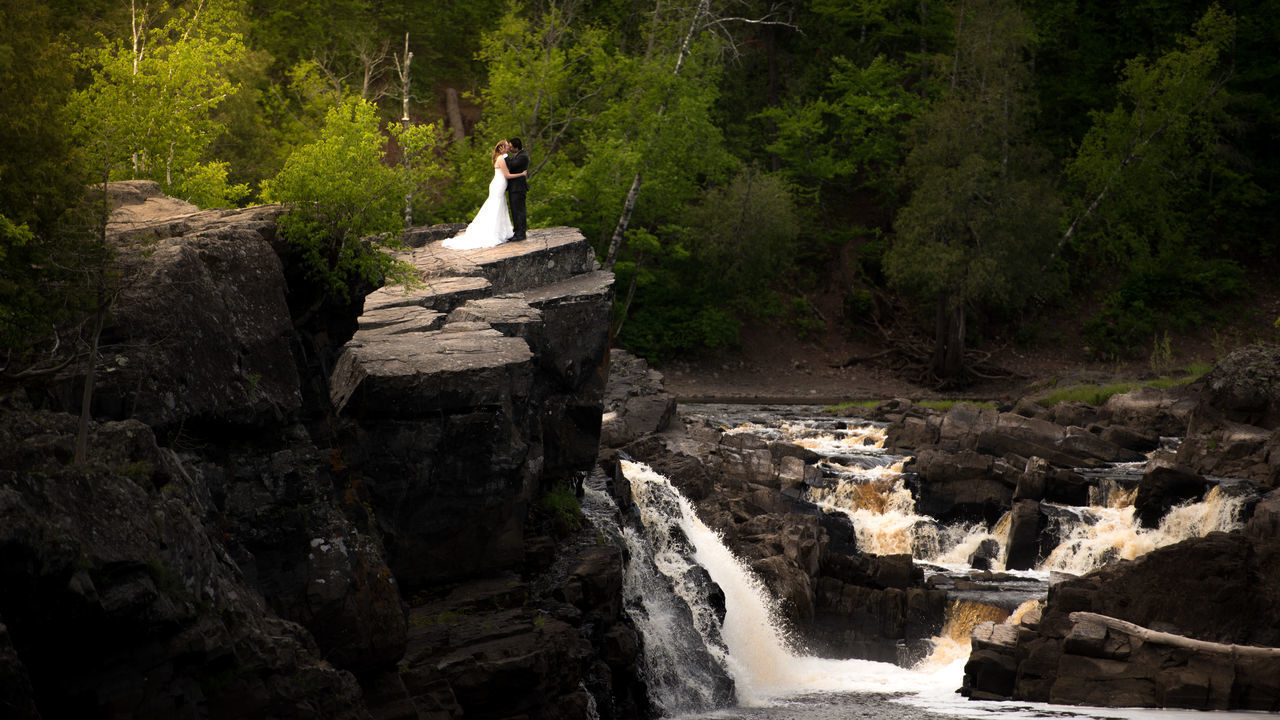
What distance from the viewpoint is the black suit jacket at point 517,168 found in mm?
22328

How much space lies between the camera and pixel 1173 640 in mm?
15672

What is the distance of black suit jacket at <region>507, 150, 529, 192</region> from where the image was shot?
22.3 metres

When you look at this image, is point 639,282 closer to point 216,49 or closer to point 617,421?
point 617,421

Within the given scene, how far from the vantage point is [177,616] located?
8.45m

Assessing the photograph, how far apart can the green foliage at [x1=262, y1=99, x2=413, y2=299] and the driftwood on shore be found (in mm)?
10887

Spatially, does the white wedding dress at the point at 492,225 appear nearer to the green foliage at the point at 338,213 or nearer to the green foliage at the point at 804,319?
the green foliage at the point at 338,213

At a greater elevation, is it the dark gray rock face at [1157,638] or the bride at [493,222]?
the bride at [493,222]

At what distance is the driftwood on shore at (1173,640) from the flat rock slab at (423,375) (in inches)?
344

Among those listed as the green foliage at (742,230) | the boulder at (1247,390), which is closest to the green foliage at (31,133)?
the boulder at (1247,390)

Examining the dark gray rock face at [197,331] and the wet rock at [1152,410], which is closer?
the dark gray rock face at [197,331]

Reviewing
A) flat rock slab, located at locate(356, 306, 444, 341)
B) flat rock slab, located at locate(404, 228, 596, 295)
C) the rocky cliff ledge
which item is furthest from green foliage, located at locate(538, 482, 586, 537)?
flat rock slab, located at locate(404, 228, 596, 295)

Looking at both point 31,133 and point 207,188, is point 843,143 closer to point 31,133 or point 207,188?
point 207,188

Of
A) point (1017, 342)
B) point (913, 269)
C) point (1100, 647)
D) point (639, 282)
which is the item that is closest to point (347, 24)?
point (639, 282)

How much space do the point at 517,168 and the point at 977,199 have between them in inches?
995
